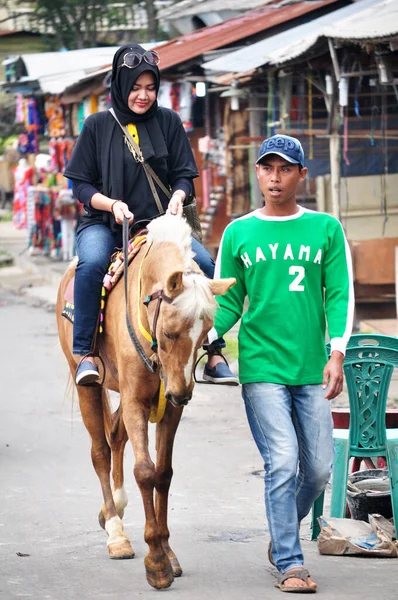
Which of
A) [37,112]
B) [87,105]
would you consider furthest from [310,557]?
[37,112]

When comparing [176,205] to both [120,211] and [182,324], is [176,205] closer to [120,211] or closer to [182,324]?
[120,211]

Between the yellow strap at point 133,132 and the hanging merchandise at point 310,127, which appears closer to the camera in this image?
the yellow strap at point 133,132

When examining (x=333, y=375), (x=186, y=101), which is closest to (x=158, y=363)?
(x=333, y=375)

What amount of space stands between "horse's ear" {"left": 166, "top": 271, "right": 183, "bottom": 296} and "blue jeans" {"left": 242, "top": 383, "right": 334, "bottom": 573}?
Answer: 0.58 m

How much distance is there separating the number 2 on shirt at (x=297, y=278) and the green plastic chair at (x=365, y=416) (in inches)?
42.3

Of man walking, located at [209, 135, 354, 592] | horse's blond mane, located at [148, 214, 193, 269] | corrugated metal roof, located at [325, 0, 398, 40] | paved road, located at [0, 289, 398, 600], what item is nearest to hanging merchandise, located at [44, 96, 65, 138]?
corrugated metal roof, located at [325, 0, 398, 40]

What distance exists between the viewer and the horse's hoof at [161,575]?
221 inches

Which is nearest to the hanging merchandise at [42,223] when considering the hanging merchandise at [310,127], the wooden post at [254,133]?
the wooden post at [254,133]

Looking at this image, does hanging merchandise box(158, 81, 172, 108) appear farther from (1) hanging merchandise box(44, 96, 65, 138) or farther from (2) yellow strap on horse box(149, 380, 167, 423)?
(2) yellow strap on horse box(149, 380, 167, 423)

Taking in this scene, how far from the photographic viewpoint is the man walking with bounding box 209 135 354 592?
5.41 metres

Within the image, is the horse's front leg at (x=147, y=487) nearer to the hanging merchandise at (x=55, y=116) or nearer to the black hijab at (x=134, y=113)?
the black hijab at (x=134, y=113)

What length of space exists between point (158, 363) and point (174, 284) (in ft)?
1.63

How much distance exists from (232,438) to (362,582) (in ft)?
13.6

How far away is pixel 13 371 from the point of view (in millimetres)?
13195
